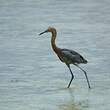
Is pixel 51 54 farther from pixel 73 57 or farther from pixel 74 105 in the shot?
pixel 74 105

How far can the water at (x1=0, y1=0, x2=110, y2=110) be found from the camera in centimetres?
1251

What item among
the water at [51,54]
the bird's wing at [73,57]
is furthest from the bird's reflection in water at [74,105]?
the bird's wing at [73,57]

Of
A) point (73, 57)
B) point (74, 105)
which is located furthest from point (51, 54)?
Result: point (74, 105)

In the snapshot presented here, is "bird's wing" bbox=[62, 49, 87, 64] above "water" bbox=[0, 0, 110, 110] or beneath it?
above

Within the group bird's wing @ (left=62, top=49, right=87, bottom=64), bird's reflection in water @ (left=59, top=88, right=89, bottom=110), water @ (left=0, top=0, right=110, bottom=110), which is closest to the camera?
bird's reflection in water @ (left=59, top=88, right=89, bottom=110)

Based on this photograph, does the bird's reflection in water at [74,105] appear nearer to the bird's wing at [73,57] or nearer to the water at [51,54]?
the water at [51,54]

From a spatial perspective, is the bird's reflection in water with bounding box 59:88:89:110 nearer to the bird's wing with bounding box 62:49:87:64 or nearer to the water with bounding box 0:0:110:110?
the water with bounding box 0:0:110:110

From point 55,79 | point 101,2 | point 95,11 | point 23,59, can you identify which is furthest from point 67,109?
point 101,2

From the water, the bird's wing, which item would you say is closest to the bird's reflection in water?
the water

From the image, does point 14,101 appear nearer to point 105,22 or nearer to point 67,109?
point 67,109

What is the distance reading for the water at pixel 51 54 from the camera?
12.5 m

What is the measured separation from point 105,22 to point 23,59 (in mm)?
4863

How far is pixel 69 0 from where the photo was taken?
24.9m

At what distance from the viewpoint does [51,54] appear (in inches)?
643
